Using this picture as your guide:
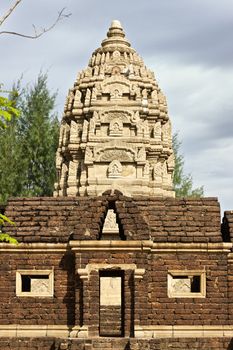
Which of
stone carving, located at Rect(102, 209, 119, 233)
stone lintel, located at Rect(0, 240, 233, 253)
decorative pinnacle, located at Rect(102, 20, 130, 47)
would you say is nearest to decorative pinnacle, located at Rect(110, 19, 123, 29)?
decorative pinnacle, located at Rect(102, 20, 130, 47)

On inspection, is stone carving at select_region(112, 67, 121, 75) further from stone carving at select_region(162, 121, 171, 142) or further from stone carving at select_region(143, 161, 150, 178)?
stone carving at select_region(143, 161, 150, 178)

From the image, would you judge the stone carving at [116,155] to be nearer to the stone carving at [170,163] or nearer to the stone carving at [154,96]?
the stone carving at [170,163]

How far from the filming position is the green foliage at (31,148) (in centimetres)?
3628

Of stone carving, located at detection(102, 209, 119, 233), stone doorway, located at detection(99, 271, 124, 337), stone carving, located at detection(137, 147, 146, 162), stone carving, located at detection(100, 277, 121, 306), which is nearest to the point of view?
stone doorway, located at detection(99, 271, 124, 337)

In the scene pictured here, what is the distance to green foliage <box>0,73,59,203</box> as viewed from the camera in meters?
36.3

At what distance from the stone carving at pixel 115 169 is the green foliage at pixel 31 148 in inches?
357

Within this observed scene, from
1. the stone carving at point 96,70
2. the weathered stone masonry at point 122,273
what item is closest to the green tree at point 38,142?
the stone carving at point 96,70

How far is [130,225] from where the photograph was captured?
12266 millimetres

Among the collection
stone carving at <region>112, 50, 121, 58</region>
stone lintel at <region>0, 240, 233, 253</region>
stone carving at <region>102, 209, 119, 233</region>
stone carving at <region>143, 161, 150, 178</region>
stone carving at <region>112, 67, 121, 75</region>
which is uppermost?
stone carving at <region>112, 50, 121, 58</region>

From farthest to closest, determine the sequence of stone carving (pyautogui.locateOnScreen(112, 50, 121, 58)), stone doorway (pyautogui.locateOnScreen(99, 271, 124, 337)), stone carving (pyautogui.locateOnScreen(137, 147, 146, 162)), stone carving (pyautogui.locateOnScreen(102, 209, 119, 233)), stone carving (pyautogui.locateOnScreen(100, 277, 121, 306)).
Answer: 1. stone carving (pyautogui.locateOnScreen(112, 50, 121, 58))
2. stone carving (pyautogui.locateOnScreen(137, 147, 146, 162))
3. stone carving (pyautogui.locateOnScreen(102, 209, 119, 233))
4. stone carving (pyautogui.locateOnScreen(100, 277, 121, 306))
5. stone doorway (pyautogui.locateOnScreen(99, 271, 124, 337))

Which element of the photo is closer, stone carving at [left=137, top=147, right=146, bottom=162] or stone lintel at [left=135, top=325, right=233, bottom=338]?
stone lintel at [left=135, top=325, right=233, bottom=338]

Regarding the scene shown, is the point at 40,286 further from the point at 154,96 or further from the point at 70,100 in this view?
the point at 70,100

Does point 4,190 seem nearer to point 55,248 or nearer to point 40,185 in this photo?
point 40,185

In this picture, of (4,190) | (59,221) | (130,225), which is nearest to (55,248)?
(59,221)
